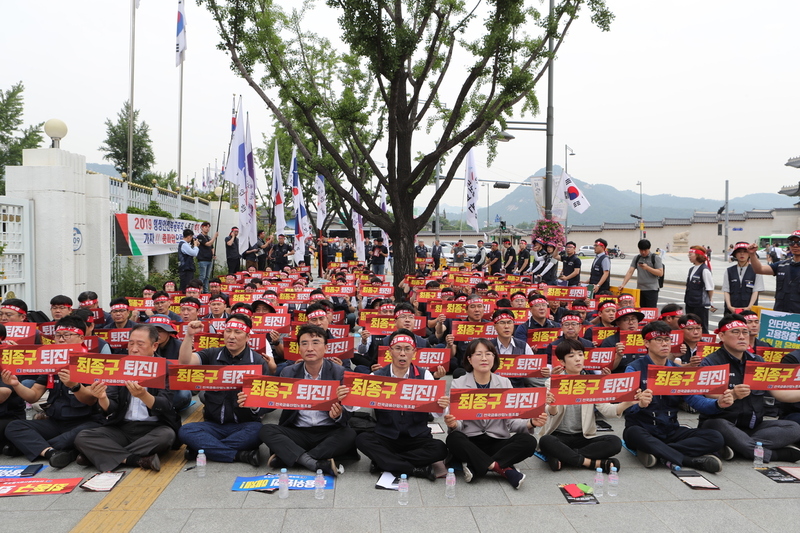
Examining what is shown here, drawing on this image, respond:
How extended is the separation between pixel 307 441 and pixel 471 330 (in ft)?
11.2

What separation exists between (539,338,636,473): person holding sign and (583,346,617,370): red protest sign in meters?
1.36

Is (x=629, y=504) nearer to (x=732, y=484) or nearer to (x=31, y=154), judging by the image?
(x=732, y=484)

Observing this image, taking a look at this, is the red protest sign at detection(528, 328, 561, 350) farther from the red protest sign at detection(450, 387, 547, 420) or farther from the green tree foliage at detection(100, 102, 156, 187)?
the green tree foliage at detection(100, 102, 156, 187)

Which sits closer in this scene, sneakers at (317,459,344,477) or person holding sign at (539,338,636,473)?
sneakers at (317,459,344,477)

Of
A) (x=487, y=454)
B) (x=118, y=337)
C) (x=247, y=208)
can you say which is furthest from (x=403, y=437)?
(x=247, y=208)

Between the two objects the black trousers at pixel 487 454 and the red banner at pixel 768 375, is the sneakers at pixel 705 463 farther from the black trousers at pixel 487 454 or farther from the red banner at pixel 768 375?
the black trousers at pixel 487 454

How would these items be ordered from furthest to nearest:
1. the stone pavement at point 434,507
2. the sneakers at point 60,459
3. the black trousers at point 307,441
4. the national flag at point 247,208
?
the national flag at point 247,208
the black trousers at point 307,441
the sneakers at point 60,459
the stone pavement at point 434,507

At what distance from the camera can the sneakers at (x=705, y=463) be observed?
214 inches

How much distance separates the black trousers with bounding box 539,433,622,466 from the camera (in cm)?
549

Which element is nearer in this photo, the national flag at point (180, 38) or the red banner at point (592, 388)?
the red banner at point (592, 388)

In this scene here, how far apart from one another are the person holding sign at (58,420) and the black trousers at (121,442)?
0.28m

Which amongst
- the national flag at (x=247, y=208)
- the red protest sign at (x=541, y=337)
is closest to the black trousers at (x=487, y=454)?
the red protest sign at (x=541, y=337)

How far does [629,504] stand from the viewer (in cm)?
484

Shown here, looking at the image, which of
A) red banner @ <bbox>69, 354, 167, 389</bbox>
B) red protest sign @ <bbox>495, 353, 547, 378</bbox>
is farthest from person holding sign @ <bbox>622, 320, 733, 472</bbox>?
red banner @ <bbox>69, 354, 167, 389</bbox>
